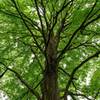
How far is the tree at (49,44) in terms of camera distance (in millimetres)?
6551

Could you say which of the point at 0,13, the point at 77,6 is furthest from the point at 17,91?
the point at 77,6

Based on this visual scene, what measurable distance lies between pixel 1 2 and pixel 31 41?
2023 millimetres

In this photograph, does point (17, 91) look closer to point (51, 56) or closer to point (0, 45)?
point (0, 45)

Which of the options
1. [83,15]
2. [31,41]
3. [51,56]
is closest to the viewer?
[83,15]

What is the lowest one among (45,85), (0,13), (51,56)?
(45,85)

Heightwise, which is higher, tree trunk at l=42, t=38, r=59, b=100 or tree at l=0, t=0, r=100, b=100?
tree at l=0, t=0, r=100, b=100

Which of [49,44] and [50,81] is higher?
[49,44]

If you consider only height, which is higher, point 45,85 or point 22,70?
point 22,70

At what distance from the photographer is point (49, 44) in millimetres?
7570

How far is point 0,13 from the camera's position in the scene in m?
7.12

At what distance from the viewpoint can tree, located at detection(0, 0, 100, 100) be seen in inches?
258

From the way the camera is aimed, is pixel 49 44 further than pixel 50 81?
Yes

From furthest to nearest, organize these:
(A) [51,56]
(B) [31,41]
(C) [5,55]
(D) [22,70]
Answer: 1. (D) [22,70]
2. (B) [31,41]
3. (C) [5,55]
4. (A) [51,56]

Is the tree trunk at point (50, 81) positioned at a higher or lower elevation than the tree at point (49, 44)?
lower
